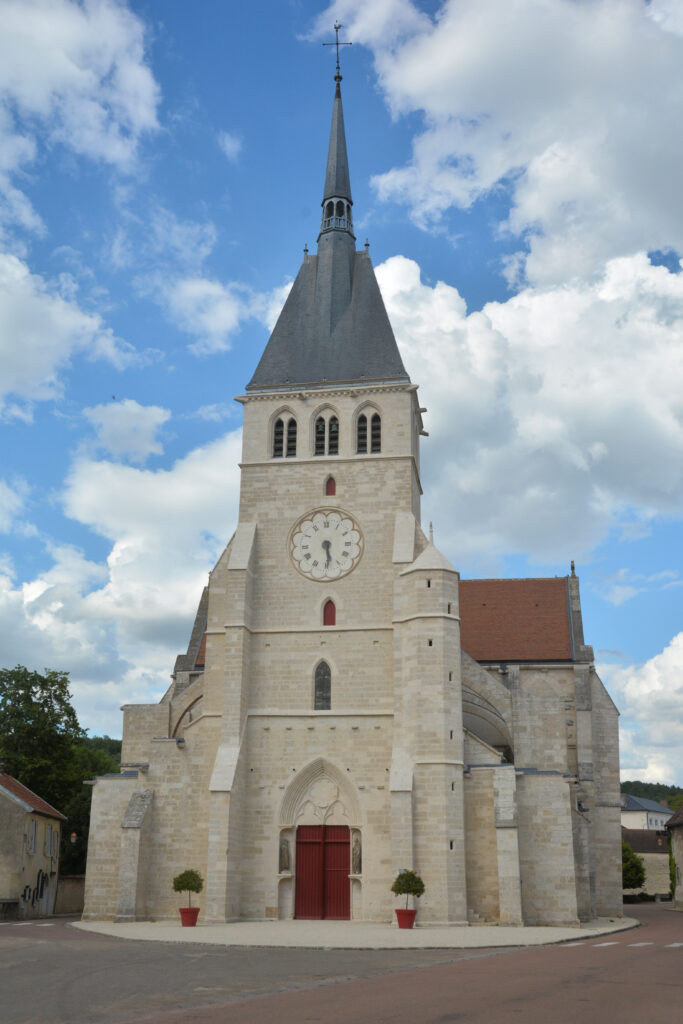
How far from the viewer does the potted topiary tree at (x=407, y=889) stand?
25.4 metres

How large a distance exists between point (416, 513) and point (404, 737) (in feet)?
27.7

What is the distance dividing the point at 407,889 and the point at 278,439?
15.6 meters

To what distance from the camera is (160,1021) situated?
375 inches

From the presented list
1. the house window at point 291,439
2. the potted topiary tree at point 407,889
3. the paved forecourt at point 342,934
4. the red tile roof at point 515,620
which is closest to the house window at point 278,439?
the house window at point 291,439

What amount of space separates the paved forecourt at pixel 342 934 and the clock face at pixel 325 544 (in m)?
10.7

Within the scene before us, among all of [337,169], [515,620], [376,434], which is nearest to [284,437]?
[376,434]

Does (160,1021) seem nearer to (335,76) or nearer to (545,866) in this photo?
(545,866)

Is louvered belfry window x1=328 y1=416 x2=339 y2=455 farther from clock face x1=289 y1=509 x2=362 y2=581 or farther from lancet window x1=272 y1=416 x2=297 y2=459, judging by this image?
clock face x1=289 y1=509 x2=362 y2=581

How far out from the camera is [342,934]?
22625mm

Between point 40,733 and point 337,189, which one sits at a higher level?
point 337,189

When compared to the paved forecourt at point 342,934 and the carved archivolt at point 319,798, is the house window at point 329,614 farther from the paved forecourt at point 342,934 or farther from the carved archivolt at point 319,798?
the paved forecourt at point 342,934

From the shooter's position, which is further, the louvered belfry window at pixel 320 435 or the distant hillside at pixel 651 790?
the distant hillside at pixel 651 790

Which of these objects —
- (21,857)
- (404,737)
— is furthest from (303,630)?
(21,857)

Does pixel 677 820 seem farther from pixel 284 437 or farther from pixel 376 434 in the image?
pixel 284 437
